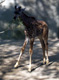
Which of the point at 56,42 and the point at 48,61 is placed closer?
the point at 48,61

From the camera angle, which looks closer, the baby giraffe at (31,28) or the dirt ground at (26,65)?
the dirt ground at (26,65)

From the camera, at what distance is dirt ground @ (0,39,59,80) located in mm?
5664

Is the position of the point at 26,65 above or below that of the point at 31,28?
below

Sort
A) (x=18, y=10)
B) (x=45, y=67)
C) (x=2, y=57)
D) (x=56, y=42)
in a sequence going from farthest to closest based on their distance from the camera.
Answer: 1. (x=56, y=42)
2. (x=2, y=57)
3. (x=45, y=67)
4. (x=18, y=10)

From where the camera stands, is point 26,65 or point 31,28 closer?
point 31,28

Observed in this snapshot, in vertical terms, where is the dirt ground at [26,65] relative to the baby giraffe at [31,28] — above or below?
below

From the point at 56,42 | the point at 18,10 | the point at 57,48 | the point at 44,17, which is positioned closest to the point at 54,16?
the point at 44,17

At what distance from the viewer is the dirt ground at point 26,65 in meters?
5.66

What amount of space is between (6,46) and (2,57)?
72.2 inches

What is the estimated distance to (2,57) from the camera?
754 cm

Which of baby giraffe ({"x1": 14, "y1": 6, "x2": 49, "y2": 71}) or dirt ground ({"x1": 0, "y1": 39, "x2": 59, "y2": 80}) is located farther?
baby giraffe ({"x1": 14, "y1": 6, "x2": 49, "y2": 71})

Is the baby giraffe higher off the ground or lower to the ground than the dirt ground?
higher

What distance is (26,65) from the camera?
661 centimetres

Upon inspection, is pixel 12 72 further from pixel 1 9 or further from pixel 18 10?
pixel 1 9
